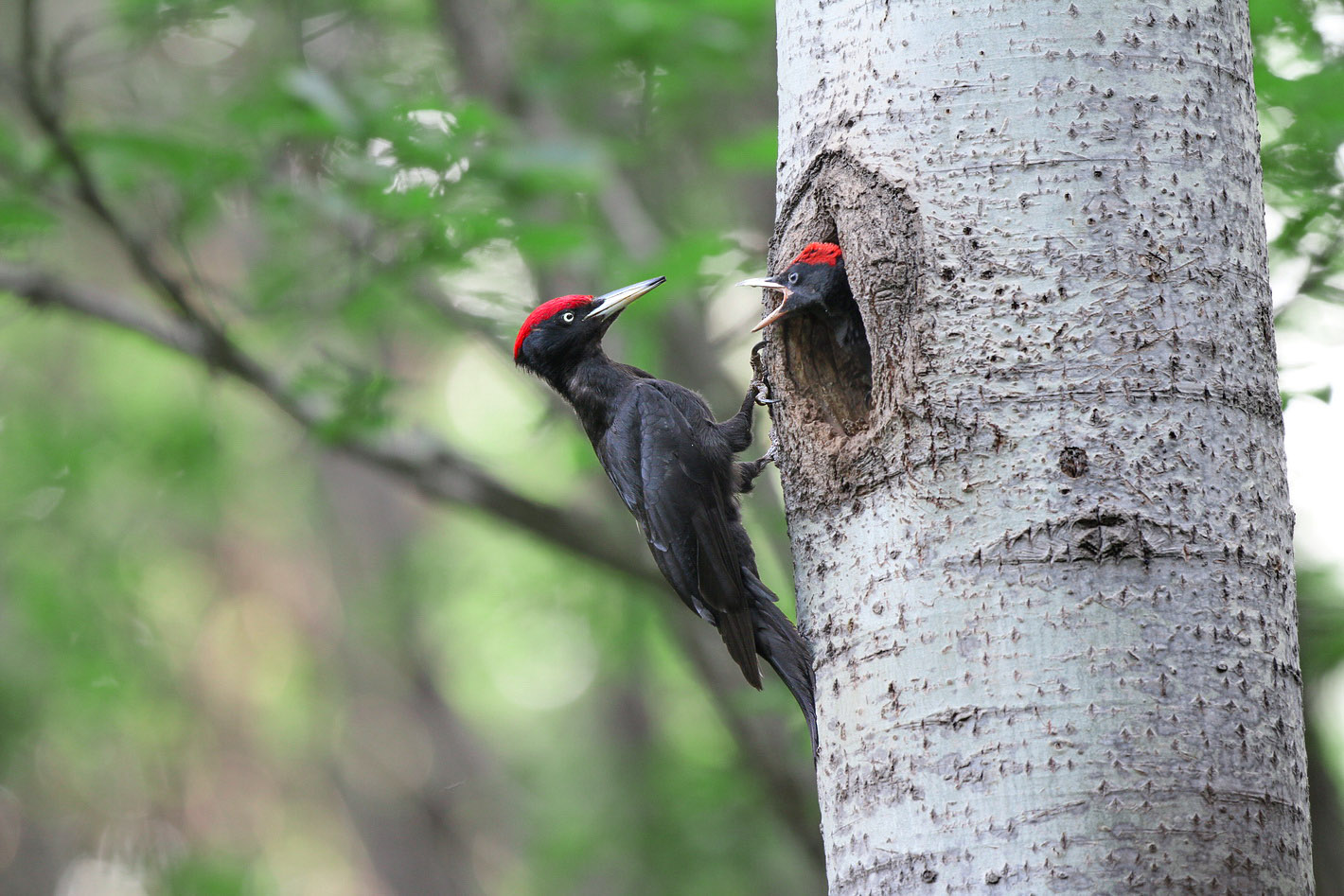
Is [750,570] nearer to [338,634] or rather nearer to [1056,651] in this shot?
[1056,651]

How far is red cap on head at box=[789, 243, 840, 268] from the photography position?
239 cm

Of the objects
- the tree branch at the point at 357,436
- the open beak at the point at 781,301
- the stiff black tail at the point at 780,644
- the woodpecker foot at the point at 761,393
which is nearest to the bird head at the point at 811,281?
the open beak at the point at 781,301

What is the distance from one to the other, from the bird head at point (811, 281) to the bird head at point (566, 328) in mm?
1425

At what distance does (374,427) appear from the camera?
14.3 feet

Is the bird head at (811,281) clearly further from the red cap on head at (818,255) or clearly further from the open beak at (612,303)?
the open beak at (612,303)

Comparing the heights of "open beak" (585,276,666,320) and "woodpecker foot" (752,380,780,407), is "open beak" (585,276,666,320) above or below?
above

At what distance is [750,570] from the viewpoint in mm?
3197

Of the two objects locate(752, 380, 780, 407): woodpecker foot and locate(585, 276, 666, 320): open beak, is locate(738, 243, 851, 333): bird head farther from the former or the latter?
locate(585, 276, 666, 320): open beak

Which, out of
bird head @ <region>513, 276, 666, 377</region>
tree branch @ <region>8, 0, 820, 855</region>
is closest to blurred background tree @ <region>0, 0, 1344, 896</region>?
tree branch @ <region>8, 0, 820, 855</region>

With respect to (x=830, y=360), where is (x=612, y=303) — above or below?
above

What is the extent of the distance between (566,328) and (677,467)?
0.82 meters

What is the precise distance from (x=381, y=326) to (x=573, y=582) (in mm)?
2657

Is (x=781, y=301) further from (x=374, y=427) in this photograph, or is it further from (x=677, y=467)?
(x=374, y=427)

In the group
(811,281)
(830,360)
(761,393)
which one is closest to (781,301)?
(811,281)
